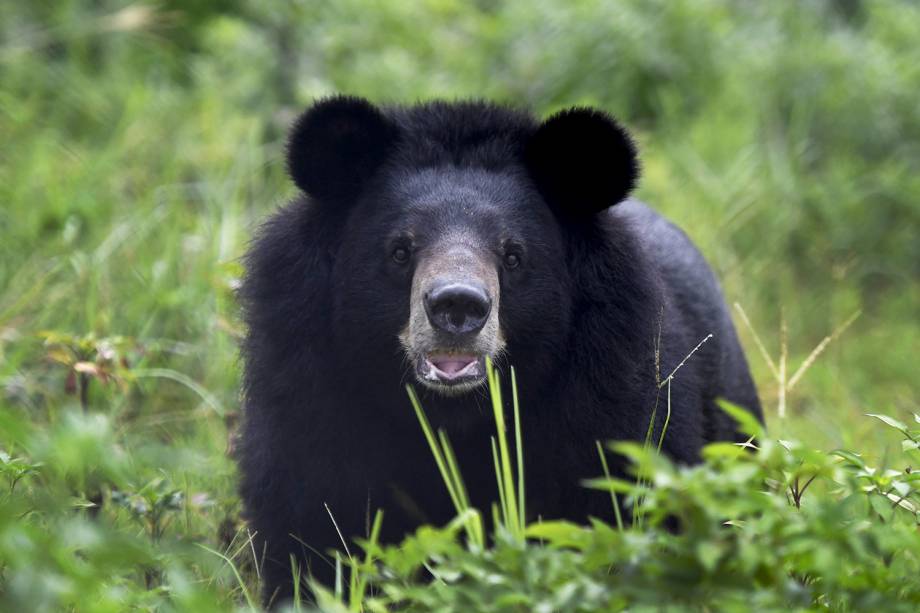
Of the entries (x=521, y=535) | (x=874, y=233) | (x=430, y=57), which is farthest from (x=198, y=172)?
(x=521, y=535)

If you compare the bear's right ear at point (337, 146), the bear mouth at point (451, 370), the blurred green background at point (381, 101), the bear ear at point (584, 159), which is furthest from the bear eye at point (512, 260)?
the blurred green background at point (381, 101)

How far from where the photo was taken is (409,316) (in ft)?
12.0

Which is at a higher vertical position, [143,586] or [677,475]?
[677,475]

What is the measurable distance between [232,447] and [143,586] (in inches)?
33.6

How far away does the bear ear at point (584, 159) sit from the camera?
3.84 m

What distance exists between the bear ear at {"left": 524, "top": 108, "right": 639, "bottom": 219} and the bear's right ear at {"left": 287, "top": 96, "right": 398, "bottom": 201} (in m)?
0.47

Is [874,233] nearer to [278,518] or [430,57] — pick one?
[430,57]

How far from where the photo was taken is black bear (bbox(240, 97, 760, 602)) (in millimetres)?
3758

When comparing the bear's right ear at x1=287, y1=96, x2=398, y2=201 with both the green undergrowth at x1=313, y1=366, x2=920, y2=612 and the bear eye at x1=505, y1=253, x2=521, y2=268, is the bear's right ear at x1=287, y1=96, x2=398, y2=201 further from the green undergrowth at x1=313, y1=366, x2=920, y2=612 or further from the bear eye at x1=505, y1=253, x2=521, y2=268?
the green undergrowth at x1=313, y1=366, x2=920, y2=612

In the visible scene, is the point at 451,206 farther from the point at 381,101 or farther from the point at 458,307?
the point at 381,101

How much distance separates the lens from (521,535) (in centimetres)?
283

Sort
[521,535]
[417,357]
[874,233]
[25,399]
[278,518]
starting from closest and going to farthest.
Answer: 1. [521,535]
2. [417,357]
3. [278,518]
4. [25,399]
5. [874,233]

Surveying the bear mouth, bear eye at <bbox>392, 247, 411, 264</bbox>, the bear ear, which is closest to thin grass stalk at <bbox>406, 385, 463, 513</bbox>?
the bear mouth

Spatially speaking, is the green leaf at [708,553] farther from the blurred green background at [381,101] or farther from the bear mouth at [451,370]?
the blurred green background at [381,101]
